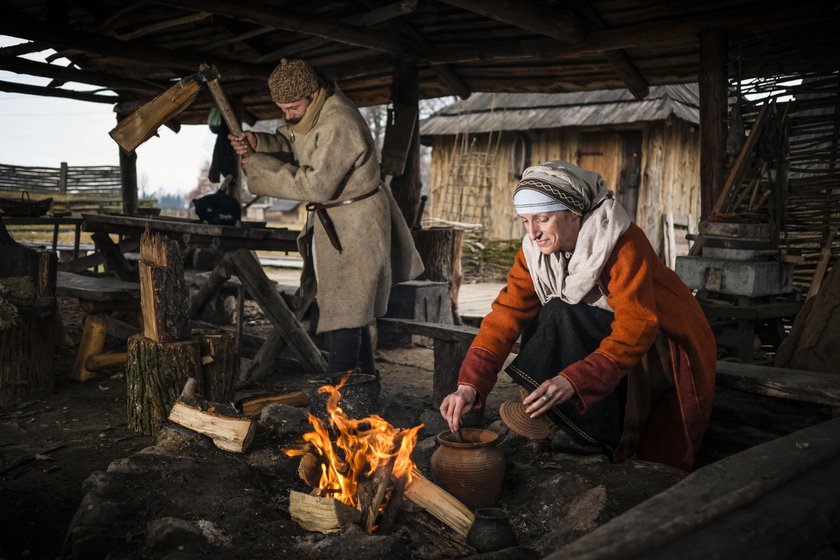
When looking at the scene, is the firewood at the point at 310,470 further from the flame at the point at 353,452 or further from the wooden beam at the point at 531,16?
the wooden beam at the point at 531,16

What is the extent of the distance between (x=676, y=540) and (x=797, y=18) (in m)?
4.45

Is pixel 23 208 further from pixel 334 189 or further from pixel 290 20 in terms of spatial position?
pixel 334 189

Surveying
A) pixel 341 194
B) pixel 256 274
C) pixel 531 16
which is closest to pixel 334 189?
pixel 341 194

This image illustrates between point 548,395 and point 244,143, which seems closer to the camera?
point 548,395

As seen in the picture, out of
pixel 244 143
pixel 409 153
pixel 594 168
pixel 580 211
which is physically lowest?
pixel 580 211

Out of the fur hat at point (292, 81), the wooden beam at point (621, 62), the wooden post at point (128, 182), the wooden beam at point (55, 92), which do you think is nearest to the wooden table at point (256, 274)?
the fur hat at point (292, 81)

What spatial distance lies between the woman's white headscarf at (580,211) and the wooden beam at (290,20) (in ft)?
11.6

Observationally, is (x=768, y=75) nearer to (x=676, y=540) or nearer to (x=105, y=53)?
(x=676, y=540)

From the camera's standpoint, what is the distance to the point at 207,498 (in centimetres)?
265

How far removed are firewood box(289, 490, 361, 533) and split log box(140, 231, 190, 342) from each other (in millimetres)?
1687

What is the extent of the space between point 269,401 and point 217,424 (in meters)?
0.73

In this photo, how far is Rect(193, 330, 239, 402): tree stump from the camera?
3.98 m

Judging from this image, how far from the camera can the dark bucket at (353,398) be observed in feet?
11.5

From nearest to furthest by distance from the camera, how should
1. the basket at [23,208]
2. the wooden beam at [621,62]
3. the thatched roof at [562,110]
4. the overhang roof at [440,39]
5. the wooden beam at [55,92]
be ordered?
the overhang roof at [440,39] < the wooden beam at [621,62] < the basket at [23,208] < the wooden beam at [55,92] < the thatched roof at [562,110]
